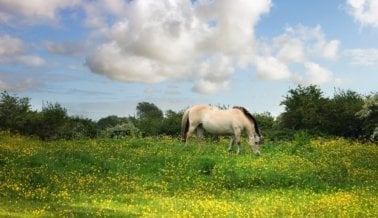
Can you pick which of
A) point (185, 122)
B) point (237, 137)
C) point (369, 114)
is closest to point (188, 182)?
point (237, 137)

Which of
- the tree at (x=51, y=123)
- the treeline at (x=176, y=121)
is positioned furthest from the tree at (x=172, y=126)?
the tree at (x=51, y=123)

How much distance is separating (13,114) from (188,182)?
29.9m

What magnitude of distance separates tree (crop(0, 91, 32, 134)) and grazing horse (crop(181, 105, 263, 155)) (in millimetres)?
20614

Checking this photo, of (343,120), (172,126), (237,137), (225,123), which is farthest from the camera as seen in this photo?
(172,126)

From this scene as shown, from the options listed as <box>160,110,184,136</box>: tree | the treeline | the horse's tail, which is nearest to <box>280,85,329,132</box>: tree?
the treeline

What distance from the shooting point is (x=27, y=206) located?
1550cm

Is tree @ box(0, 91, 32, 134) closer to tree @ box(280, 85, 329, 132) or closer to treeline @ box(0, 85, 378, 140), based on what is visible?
treeline @ box(0, 85, 378, 140)

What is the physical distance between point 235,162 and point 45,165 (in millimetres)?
8275

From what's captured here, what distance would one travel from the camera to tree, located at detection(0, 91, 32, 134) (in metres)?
44.6

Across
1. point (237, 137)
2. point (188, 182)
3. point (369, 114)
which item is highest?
point (369, 114)

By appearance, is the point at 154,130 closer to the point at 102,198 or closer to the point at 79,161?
the point at 79,161

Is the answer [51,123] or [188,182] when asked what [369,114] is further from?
[51,123]

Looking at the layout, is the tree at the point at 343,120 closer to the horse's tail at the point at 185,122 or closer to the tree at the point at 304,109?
the tree at the point at 304,109

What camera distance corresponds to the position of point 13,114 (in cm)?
4528
